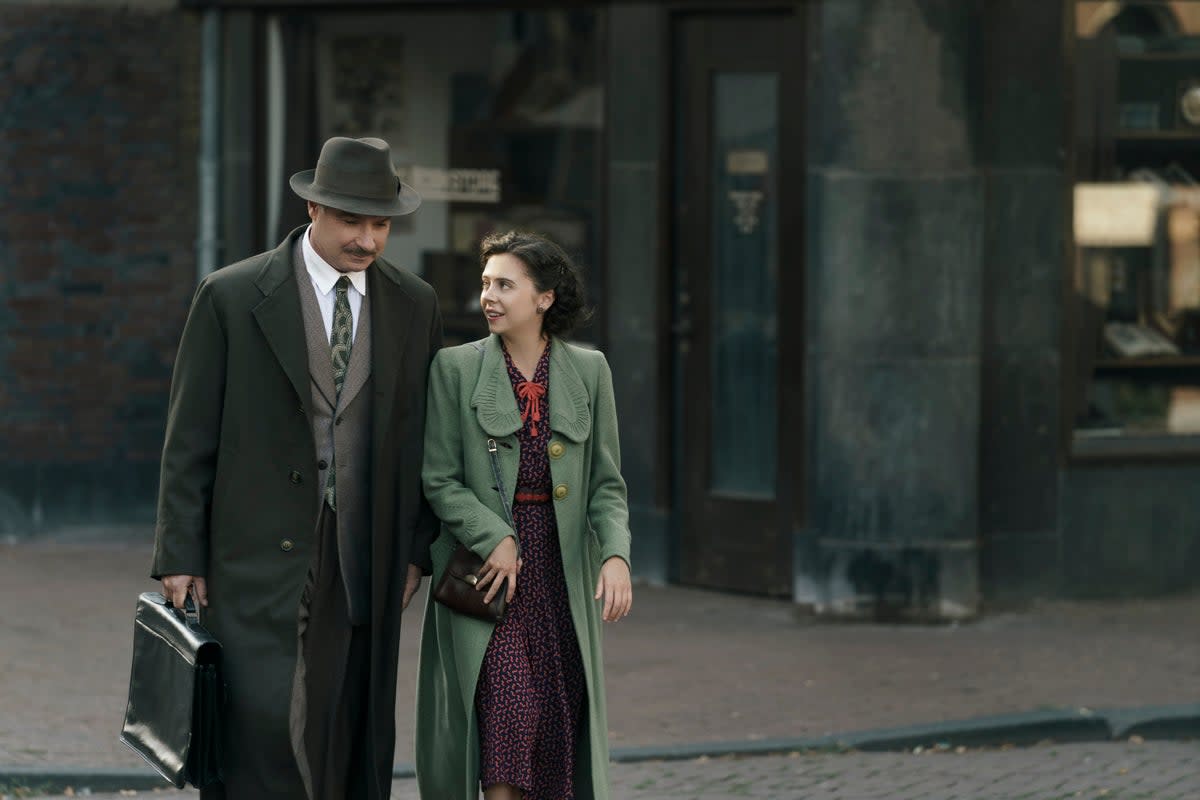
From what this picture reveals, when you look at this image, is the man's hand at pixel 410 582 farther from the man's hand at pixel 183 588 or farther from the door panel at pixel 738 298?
the door panel at pixel 738 298

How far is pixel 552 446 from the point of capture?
17.9ft

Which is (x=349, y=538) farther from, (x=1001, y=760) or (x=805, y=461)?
(x=805, y=461)

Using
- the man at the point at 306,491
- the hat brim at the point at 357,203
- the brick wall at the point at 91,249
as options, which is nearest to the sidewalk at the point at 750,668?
the brick wall at the point at 91,249

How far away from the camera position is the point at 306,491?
5.34 metres

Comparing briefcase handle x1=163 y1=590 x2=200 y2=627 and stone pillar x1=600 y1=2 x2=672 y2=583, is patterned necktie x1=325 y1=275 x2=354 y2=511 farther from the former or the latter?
stone pillar x1=600 y1=2 x2=672 y2=583

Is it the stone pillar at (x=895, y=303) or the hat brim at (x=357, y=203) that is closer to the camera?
the hat brim at (x=357, y=203)

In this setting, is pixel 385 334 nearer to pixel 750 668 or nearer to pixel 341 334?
pixel 341 334

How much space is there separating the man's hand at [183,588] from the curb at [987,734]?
2.16 meters

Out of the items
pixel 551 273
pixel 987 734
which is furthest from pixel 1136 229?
pixel 551 273

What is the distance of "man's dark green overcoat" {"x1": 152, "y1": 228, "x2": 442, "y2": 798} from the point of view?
17.4ft

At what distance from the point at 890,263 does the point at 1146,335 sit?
1496 mm

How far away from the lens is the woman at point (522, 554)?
213 inches

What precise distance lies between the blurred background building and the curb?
2033mm

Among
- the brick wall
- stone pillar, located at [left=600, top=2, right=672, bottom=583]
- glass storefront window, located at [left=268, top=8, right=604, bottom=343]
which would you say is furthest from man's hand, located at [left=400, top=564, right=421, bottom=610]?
the brick wall
